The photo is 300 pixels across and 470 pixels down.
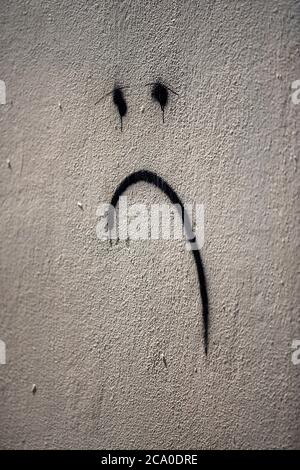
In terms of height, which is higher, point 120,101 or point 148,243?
point 120,101

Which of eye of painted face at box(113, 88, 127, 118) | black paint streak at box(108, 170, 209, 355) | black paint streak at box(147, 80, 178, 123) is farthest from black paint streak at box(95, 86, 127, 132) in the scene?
black paint streak at box(108, 170, 209, 355)

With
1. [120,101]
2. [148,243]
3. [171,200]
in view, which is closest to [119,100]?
[120,101]

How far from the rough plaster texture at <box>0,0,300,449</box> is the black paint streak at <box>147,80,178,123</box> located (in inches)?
1.0

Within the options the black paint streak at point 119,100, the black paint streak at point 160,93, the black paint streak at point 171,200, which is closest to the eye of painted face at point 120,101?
the black paint streak at point 119,100

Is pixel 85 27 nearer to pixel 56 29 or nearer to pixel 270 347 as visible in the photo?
pixel 56 29

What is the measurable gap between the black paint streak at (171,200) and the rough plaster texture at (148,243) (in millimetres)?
28

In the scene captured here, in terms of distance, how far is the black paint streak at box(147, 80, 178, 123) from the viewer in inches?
72.3

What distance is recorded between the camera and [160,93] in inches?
72.7

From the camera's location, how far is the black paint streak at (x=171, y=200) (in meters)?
1.79

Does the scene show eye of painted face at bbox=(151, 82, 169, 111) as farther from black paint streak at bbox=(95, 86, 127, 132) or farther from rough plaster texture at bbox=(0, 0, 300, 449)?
black paint streak at bbox=(95, 86, 127, 132)

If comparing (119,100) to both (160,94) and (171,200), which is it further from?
(171,200)

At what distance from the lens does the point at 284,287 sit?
1628mm

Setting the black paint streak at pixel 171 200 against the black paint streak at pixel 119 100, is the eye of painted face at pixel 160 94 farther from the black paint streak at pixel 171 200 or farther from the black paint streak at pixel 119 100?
the black paint streak at pixel 171 200

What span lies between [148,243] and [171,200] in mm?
185
